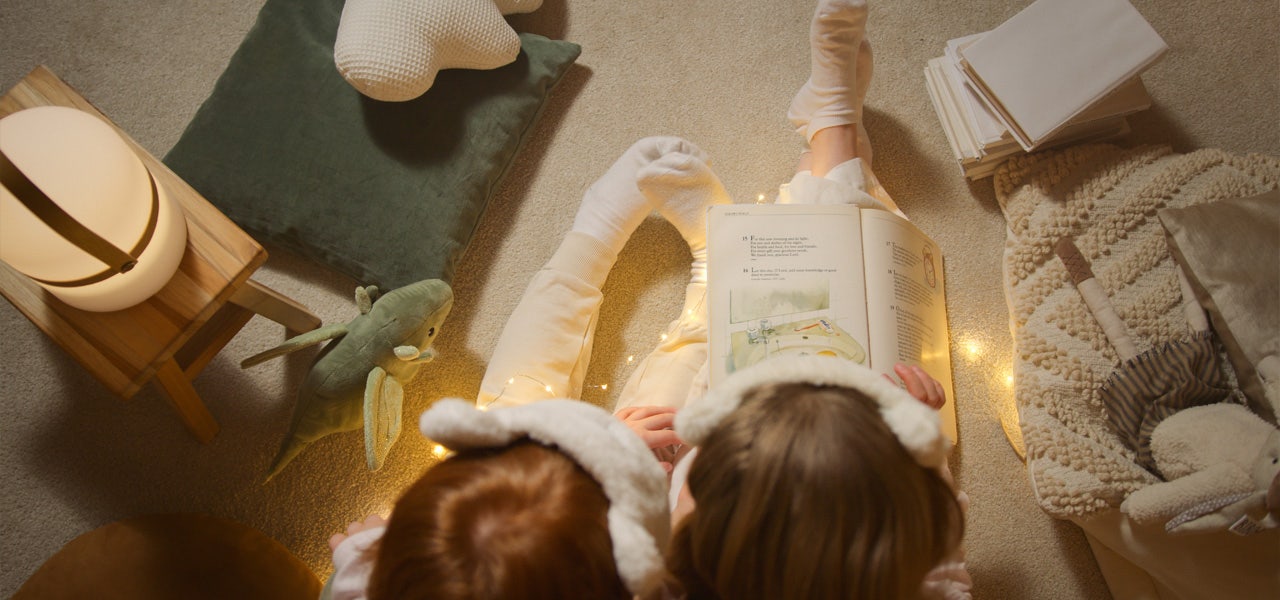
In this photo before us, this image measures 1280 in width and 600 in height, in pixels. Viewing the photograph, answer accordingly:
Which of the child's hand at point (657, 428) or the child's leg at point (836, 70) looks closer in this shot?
the child's hand at point (657, 428)

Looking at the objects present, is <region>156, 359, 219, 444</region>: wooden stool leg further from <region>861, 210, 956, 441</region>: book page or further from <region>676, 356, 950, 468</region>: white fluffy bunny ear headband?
<region>861, 210, 956, 441</region>: book page

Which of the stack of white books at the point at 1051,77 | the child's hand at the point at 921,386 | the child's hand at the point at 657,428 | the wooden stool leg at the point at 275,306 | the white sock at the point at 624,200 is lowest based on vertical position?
the child's hand at the point at 657,428

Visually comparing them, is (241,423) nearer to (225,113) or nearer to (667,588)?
(225,113)

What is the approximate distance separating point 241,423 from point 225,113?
404 mm

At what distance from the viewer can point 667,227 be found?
1.05 m

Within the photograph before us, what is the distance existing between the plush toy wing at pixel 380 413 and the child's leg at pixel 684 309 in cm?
26

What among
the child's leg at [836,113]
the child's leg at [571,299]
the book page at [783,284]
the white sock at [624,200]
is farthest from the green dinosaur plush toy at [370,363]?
the child's leg at [836,113]

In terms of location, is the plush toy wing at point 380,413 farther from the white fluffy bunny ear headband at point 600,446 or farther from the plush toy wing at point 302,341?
the white fluffy bunny ear headband at point 600,446

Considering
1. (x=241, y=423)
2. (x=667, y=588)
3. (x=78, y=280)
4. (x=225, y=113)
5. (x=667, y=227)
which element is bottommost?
(x=667, y=588)

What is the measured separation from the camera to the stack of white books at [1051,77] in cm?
90

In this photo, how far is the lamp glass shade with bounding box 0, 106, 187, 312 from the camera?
1.99ft

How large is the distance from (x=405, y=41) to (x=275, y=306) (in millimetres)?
352

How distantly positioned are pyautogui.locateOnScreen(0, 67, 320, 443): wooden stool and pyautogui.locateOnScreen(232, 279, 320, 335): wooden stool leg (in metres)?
0.06

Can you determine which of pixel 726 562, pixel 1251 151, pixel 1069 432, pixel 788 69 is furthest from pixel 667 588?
pixel 1251 151
